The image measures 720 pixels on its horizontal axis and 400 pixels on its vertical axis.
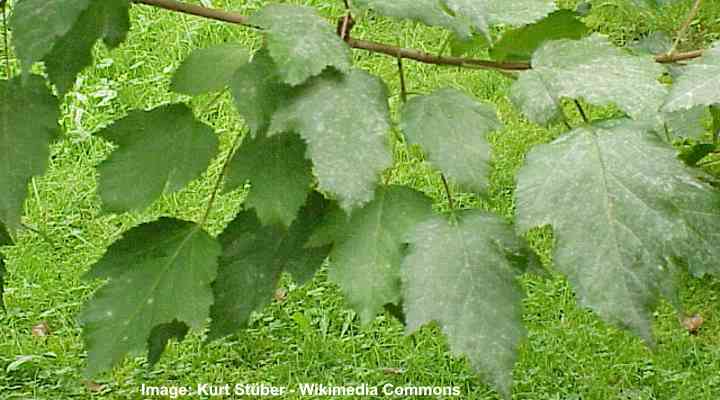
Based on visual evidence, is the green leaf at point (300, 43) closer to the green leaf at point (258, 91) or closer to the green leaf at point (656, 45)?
the green leaf at point (258, 91)

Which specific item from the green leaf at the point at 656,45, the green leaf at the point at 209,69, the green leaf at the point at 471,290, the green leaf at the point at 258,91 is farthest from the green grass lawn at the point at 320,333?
the green leaf at the point at 471,290

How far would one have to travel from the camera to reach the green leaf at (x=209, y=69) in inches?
49.6

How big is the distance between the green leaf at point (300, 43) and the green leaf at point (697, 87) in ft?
0.94

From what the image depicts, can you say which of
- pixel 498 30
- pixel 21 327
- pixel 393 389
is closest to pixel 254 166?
pixel 393 389

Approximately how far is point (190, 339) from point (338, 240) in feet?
6.59

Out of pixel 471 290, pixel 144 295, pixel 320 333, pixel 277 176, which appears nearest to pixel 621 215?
pixel 471 290

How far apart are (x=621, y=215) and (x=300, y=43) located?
321 millimetres

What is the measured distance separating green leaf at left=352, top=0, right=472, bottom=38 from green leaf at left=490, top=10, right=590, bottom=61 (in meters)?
0.20

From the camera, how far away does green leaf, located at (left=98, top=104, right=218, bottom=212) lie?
1.20 m

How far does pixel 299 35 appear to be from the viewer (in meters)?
1.05

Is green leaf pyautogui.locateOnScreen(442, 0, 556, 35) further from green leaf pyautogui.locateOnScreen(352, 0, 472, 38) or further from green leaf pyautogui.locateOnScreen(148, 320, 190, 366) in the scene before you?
green leaf pyautogui.locateOnScreen(148, 320, 190, 366)

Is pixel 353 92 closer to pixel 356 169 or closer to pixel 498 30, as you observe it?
pixel 356 169

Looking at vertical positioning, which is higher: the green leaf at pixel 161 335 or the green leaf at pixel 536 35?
the green leaf at pixel 536 35

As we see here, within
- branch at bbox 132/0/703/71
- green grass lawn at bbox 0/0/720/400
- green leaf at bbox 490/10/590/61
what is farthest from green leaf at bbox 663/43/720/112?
green grass lawn at bbox 0/0/720/400
